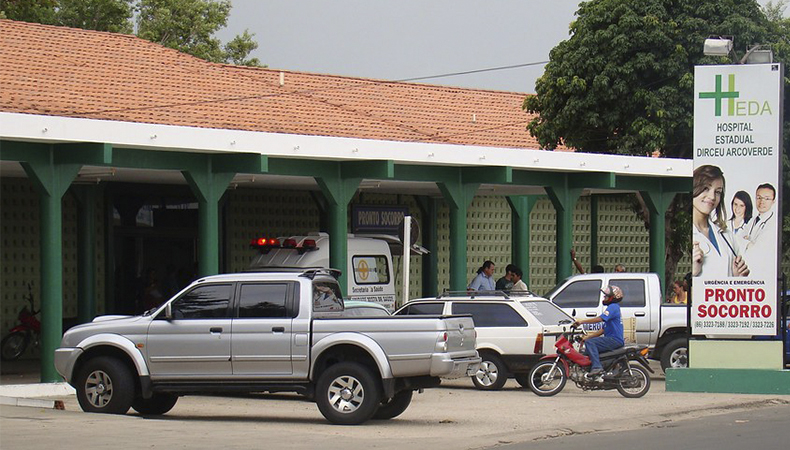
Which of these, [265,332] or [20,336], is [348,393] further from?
[20,336]

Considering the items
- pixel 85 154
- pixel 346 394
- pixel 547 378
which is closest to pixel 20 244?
pixel 85 154

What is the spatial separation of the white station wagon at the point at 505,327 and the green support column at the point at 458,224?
4800mm

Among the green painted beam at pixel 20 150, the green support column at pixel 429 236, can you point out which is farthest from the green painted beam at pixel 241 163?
the green support column at pixel 429 236

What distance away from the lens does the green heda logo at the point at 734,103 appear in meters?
18.8

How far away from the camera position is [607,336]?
19.6 m

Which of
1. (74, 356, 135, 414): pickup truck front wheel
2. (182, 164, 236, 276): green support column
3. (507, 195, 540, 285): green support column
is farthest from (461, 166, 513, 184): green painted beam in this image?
(74, 356, 135, 414): pickup truck front wheel

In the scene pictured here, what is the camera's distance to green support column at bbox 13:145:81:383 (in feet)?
65.7

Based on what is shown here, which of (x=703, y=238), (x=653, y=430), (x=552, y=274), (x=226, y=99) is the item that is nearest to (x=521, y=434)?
(x=653, y=430)

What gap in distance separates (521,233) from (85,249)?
964 centimetres

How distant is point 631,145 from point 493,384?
462 inches

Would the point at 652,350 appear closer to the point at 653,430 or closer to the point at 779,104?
the point at 779,104

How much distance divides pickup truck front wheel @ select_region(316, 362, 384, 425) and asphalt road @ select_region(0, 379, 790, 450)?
0.19 meters

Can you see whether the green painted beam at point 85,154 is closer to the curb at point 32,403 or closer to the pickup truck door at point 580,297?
the curb at point 32,403

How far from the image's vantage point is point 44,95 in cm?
2356
